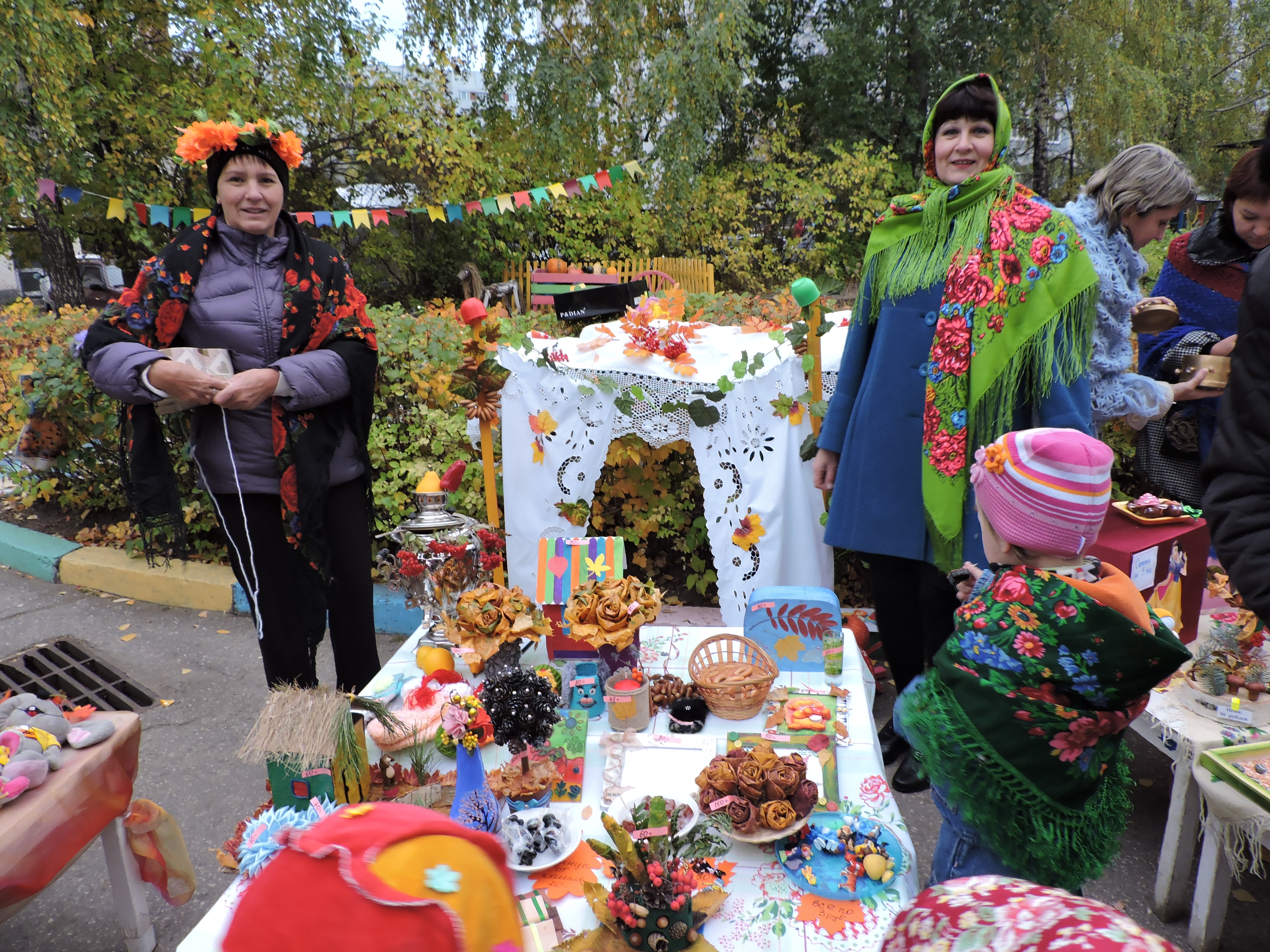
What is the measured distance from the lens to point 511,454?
3.20m

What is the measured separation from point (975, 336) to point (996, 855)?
4.12ft

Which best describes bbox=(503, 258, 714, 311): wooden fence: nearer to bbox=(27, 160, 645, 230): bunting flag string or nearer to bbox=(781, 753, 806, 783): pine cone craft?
bbox=(27, 160, 645, 230): bunting flag string

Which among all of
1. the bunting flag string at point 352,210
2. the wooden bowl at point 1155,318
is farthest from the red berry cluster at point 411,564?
the bunting flag string at point 352,210

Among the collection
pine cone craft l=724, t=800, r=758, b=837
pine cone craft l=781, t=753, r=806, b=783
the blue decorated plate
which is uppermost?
pine cone craft l=781, t=753, r=806, b=783

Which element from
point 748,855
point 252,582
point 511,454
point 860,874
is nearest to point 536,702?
point 748,855

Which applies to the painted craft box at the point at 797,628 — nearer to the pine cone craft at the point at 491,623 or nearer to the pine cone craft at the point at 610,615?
the pine cone craft at the point at 610,615

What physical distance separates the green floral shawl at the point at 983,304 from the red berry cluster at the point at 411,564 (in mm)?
1440

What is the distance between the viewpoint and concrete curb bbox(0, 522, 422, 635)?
12.6 feet

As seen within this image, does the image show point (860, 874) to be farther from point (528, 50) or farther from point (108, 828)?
point (528, 50)

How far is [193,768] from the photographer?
2.82m

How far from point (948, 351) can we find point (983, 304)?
14 cm

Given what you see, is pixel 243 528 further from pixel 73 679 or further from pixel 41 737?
pixel 73 679

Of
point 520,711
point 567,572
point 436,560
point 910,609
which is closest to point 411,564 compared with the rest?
point 436,560

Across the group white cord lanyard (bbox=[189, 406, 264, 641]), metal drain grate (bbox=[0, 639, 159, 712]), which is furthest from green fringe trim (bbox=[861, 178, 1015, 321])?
metal drain grate (bbox=[0, 639, 159, 712])
